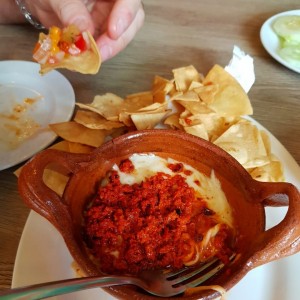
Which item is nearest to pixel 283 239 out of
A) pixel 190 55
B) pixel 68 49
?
pixel 68 49

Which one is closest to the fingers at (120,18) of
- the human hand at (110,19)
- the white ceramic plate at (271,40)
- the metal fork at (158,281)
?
the human hand at (110,19)

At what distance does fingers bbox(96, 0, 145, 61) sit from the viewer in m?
1.43

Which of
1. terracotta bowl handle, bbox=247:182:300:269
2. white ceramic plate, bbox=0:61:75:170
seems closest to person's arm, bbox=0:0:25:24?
white ceramic plate, bbox=0:61:75:170

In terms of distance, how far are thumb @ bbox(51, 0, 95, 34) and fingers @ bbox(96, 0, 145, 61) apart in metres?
0.07

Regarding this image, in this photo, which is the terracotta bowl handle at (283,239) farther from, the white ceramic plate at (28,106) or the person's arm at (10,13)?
the person's arm at (10,13)

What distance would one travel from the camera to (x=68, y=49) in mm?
1371

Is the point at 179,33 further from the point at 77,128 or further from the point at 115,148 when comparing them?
the point at 115,148

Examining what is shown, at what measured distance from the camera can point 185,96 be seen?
46.4 inches

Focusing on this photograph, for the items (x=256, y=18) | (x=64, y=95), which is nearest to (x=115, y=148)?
(x=64, y=95)

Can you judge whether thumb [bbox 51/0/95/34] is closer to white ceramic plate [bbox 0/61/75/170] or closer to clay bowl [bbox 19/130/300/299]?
white ceramic plate [bbox 0/61/75/170]

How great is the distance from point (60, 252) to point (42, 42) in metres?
0.78

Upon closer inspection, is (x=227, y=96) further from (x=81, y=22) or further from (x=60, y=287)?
(x=60, y=287)

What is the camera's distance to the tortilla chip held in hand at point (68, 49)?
132 cm

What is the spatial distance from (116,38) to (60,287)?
3.33 feet
